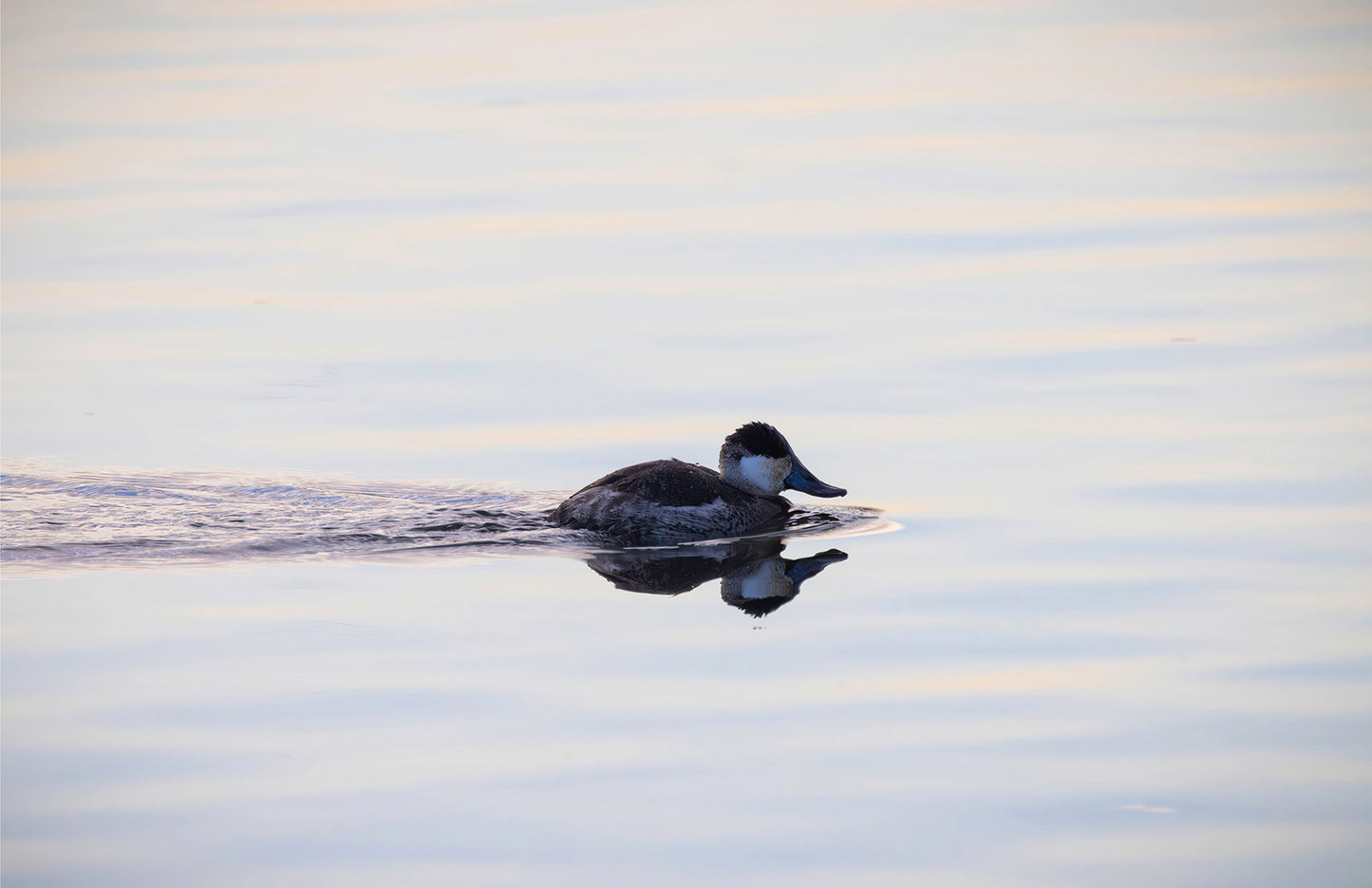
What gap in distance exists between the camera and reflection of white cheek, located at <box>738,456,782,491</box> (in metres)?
10.6

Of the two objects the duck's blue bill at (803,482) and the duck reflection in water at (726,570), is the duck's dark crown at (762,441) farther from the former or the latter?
the duck reflection in water at (726,570)

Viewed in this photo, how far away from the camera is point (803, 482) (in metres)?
10.8

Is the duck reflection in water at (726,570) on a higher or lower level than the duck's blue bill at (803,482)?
lower

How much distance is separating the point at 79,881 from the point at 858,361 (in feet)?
25.2

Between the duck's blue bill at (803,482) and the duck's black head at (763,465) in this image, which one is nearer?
the duck's black head at (763,465)

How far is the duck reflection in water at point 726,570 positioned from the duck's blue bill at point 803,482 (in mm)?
694

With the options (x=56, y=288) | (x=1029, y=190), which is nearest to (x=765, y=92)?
(x=1029, y=190)

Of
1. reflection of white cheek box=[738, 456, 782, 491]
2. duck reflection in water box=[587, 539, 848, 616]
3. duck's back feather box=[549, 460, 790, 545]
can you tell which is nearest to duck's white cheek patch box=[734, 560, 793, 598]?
duck reflection in water box=[587, 539, 848, 616]

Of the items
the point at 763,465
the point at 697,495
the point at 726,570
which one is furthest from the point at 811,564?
the point at 763,465

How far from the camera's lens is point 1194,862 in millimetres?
5723

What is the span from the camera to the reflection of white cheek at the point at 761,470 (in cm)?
1062

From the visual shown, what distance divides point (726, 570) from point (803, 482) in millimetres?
1516

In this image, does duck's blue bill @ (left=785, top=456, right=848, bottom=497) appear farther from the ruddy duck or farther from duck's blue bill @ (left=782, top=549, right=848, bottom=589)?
duck's blue bill @ (left=782, top=549, right=848, bottom=589)

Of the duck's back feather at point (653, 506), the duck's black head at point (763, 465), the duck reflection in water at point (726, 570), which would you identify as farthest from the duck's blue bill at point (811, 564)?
the duck's black head at point (763, 465)
